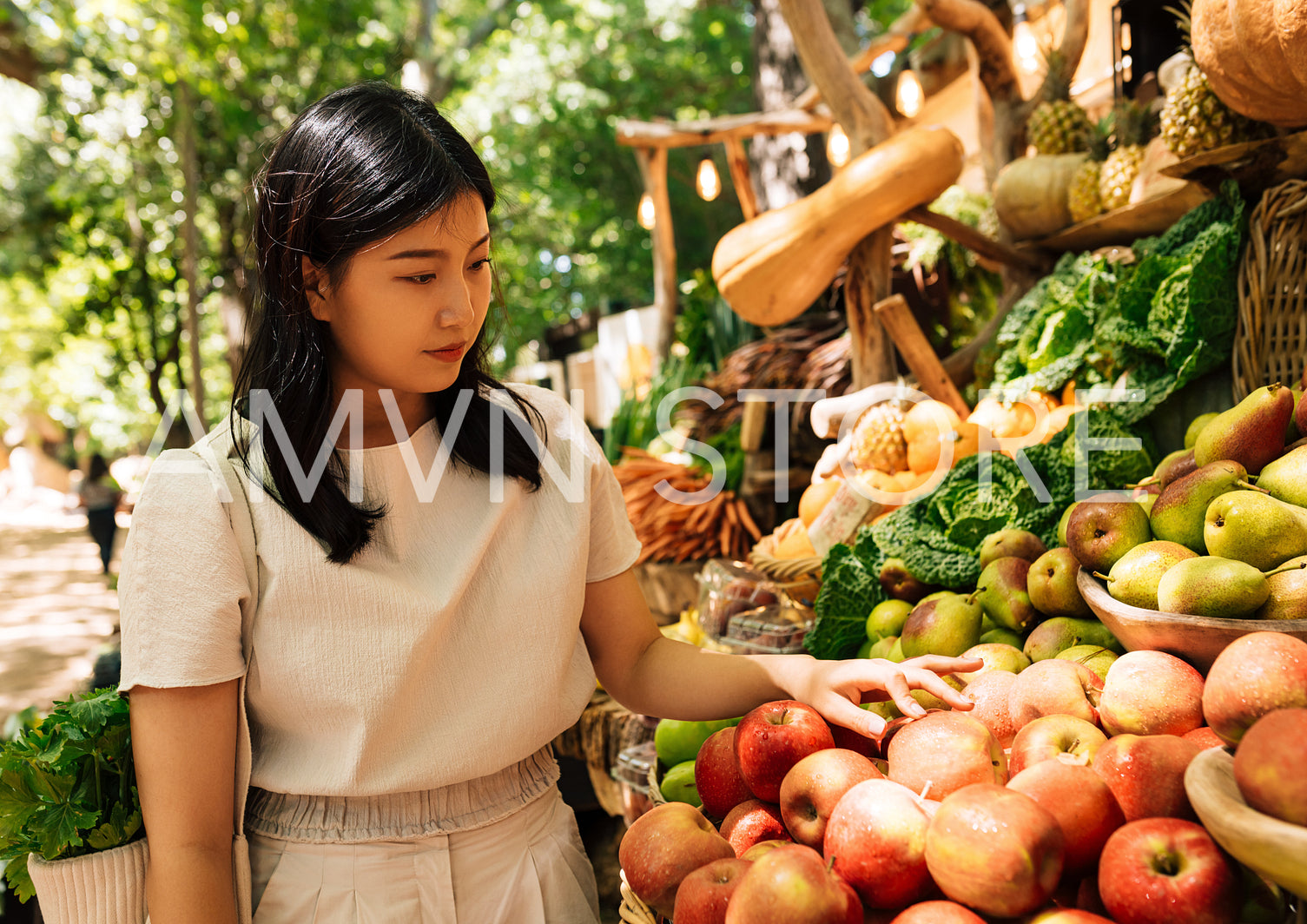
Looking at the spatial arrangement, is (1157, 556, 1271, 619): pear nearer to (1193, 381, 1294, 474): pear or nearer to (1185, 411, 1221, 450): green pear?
(1193, 381, 1294, 474): pear

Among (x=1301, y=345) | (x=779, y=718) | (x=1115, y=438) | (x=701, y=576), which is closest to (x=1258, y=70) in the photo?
(x=1301, y=345)

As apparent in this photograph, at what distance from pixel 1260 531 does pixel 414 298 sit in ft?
4.31

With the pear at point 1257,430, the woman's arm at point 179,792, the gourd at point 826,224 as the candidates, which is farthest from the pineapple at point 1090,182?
the woman's arm at point 179,792

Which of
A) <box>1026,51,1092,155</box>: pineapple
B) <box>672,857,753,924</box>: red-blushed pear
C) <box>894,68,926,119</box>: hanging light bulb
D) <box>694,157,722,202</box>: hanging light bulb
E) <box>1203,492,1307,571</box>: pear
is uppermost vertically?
<box>894,68,926,119</box>: hanging light bulb

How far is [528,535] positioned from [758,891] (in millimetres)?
774

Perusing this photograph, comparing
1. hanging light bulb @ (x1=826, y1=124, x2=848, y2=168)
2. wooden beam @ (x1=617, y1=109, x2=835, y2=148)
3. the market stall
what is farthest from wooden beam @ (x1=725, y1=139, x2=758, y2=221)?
the market stall

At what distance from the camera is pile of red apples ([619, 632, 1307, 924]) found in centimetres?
89

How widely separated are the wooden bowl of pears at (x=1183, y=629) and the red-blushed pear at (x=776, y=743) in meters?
0.46

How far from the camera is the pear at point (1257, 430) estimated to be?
153cm

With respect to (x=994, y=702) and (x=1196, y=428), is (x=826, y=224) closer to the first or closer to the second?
(x=1196, y=428)

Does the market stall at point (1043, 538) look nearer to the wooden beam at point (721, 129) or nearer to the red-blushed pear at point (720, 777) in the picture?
the red-blushed pear at point (720, 777)

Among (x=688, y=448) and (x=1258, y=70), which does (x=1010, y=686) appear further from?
(x=688, y=448)

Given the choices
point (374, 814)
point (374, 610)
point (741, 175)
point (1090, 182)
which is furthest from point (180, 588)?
point (741, 175)

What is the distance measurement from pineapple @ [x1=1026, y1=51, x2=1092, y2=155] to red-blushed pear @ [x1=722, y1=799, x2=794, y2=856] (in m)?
2.68
